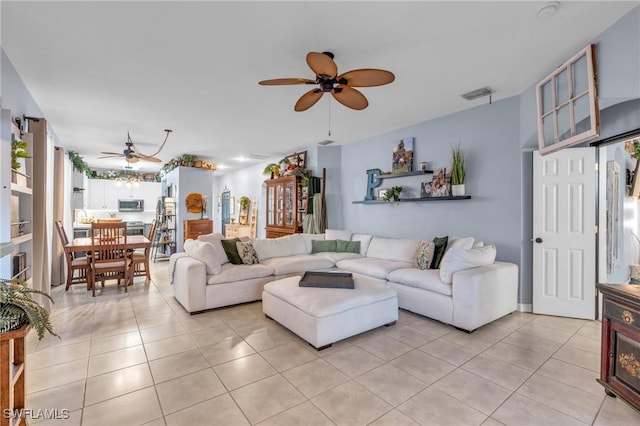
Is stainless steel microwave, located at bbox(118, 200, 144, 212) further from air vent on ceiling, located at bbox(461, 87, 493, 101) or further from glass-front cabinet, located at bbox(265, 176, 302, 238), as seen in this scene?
air vent on ceiling, located at bbox(461, 87, 493, 101)

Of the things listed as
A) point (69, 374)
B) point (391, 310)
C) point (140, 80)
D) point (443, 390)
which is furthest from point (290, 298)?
point (140, 80)

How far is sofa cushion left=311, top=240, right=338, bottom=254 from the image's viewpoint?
5262 mm

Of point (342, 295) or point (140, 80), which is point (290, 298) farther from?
point (140, 80)

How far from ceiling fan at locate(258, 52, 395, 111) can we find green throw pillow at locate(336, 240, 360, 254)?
284 cm

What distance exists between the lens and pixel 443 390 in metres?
2.09

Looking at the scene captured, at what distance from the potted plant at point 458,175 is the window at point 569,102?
1034 millimetres

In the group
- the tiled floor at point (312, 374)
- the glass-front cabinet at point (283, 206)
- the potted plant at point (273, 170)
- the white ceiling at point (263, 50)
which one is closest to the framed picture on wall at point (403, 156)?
the white ceiling at point (263, 50)

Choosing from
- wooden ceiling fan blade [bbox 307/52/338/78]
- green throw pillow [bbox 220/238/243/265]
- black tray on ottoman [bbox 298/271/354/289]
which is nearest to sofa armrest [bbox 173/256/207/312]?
green throw pillow [bbox 220/238/243/265]

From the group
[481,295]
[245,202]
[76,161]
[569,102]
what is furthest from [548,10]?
[76,161]

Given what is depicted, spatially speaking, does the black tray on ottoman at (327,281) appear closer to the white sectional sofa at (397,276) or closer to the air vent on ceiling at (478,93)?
the white sectional sofa at (397,276)

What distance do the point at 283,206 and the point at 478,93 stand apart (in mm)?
4429

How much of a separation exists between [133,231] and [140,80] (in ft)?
22.9

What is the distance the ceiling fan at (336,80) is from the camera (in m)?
2.16

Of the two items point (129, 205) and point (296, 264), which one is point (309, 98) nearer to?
point (296, 264)
